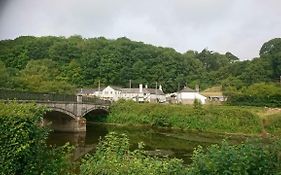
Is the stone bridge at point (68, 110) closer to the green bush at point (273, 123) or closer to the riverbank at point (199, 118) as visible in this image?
the riverbank at point (199, 118)

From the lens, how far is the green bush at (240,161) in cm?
800

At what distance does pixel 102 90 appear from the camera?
8550 centimetres

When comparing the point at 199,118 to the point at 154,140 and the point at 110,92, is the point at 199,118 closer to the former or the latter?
the point at 154,140

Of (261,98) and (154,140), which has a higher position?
(261,98)

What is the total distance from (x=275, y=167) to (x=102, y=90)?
256 ft

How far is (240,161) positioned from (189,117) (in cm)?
4200

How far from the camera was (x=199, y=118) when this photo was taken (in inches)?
1939

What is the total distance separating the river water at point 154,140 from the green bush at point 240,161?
1899cm

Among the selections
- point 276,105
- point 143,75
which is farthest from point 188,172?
point 143,75

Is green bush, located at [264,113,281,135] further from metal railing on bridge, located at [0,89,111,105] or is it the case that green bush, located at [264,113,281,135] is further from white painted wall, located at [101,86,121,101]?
white painted wall, located at [101,86,121,101]

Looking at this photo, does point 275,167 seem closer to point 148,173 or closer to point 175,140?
point 148,173

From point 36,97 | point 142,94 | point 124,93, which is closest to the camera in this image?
point 36,97

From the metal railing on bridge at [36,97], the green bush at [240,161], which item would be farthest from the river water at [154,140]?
the green bush at [240,161]

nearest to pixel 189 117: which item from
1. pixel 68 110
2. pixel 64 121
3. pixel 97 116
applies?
pixel 97 116
